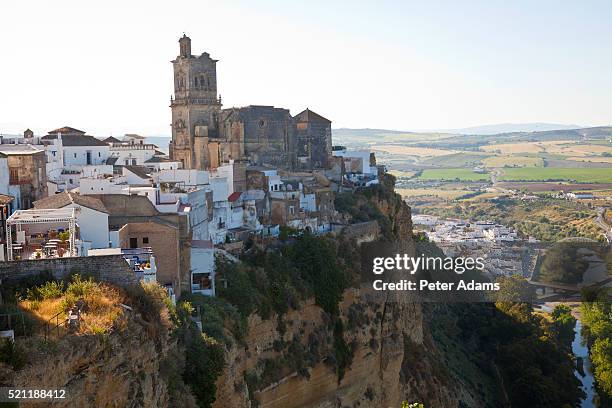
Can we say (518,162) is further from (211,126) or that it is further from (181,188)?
(181,188)

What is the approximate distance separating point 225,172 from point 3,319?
72.1 feet

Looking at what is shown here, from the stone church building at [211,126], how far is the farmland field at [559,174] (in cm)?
11910

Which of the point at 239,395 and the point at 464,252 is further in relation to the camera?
the point at 464,252

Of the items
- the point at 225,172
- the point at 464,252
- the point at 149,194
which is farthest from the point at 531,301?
the point at 149,194

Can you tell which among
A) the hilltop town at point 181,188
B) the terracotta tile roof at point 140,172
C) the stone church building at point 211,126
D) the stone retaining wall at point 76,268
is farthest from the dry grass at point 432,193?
the stone retaining wall at point 76,268

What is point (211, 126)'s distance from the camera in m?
41.6

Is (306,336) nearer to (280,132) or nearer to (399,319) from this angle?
(399,319)

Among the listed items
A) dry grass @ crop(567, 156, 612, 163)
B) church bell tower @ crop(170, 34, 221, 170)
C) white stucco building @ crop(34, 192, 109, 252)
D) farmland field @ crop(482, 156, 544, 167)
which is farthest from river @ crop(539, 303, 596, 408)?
dry grass @ crop(567, 156, 612, 163)

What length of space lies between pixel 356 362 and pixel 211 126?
59.9 ft

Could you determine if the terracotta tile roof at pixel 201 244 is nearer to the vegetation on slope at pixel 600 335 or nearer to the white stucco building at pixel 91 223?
the white stucco building at pixel 91 223

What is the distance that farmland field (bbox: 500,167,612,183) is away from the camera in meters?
152

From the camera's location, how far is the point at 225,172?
32.8m

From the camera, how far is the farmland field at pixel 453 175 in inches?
6710

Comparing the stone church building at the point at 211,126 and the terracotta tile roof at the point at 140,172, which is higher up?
the stone church building at the point at 211,126
